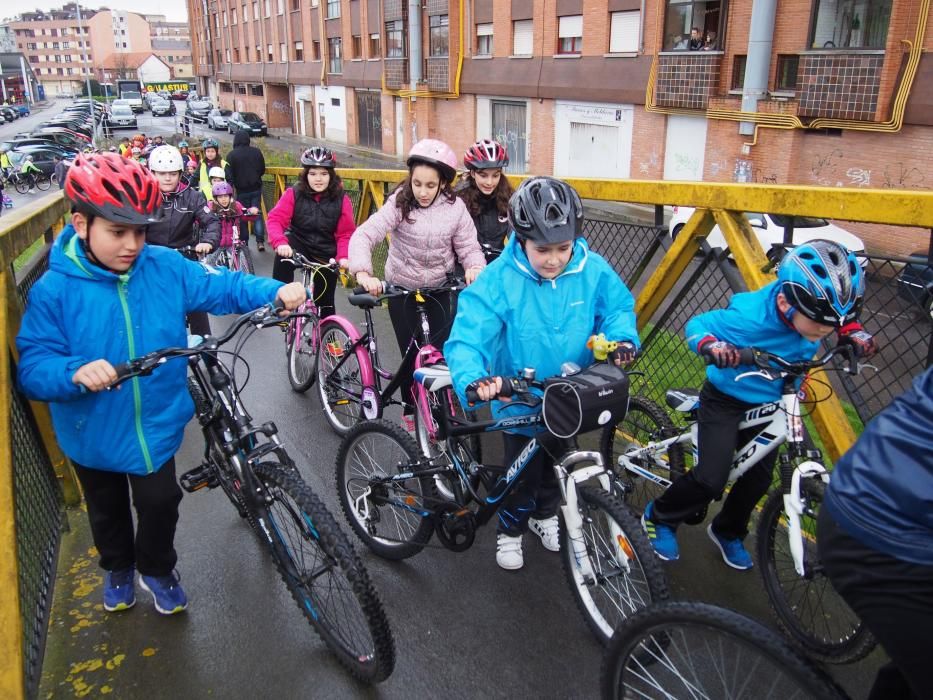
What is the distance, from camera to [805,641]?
2920mm

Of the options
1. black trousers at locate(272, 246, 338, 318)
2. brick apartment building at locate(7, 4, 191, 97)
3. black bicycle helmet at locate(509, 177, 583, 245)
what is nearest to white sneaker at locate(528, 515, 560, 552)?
black bicycle helmet at locate(509, 177, 583, 245)

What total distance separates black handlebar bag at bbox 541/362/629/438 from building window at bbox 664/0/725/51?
20.1 metres

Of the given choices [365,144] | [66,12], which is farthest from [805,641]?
[66,12]

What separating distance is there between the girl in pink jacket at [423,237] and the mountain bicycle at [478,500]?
0.88 metres

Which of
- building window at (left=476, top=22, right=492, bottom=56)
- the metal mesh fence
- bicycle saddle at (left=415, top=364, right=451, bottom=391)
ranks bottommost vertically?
the metal mesh fence

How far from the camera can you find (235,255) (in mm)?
8914

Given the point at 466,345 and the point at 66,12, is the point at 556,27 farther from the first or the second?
the point at 66,12

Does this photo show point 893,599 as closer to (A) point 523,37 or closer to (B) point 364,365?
(B) point 364,365

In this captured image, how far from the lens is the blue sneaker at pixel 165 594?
317 centimetres

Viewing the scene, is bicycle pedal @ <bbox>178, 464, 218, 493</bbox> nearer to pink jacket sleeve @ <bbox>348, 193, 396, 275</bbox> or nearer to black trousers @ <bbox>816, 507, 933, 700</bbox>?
pink jacket sleeve @ <bbox>348, 193, 396, 275</bbox>

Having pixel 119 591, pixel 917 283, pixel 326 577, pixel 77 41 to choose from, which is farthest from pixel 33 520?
pixel 77 41

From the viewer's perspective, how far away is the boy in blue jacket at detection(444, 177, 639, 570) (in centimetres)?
275

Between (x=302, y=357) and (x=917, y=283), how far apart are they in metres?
4.27

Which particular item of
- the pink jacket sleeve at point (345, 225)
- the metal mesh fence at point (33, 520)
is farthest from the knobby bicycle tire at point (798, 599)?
the pink jacket sleeve at point (345, 225)
